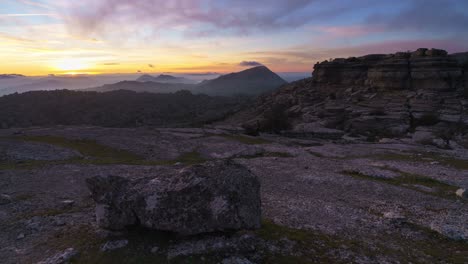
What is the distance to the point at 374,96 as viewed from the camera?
3233 inches

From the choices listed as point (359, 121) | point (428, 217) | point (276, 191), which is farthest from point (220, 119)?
point (428, 217)

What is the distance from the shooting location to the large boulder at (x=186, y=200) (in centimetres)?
1321

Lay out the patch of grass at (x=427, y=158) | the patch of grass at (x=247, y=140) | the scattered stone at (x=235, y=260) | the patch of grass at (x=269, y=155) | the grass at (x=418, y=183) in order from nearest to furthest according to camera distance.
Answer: the scattered stone at (x=235, y=260) → the grass at (x=418, y=183) → the patch of grass at (x=427, y=158) → the patch of grass at (x=269, y=155) → the patch of grass at (x=247, y=140)

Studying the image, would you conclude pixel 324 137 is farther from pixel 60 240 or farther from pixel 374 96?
pixel 60 240

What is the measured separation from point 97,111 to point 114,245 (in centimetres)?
11230

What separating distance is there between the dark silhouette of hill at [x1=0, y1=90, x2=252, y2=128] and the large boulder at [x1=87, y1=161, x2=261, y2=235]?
70196 millimetres

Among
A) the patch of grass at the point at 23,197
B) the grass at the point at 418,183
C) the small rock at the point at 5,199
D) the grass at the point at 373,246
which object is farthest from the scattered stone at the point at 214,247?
the grass at the point at 418,183

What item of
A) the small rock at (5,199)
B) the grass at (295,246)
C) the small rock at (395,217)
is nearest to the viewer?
the grass at (295,246)

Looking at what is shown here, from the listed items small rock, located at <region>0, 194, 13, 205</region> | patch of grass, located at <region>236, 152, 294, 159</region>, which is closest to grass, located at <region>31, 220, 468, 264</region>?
small rock, located at <region>0, 194, 13, 205</region>

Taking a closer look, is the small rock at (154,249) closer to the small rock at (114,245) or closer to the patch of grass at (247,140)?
the small rock at (114,245)

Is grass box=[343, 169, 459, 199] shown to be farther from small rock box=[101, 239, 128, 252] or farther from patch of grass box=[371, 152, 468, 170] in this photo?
small rock box=[101, 239, 128, 252]

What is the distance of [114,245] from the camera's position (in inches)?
517

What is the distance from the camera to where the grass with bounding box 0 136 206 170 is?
97.5 feet

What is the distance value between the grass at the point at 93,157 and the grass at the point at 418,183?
54.8 feet
